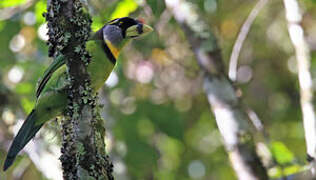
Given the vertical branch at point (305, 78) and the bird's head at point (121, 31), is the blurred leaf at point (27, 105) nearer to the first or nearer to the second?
the bird's head at point (121, 31)

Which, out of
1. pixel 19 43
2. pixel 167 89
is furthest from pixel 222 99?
pixel 19 43

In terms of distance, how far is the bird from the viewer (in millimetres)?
2416

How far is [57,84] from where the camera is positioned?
96.0 inches

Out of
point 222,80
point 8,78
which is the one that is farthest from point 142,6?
point 8,78

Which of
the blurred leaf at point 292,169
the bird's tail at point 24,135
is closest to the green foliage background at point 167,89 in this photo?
the blurred leaf at point 292,169

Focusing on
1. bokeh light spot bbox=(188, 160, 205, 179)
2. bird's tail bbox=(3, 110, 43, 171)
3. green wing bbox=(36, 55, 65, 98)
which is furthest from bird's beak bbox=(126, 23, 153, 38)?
bokeh light spot bbox=(188, 160, 205, 179)

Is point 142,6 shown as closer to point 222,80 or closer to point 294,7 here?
point 222,80

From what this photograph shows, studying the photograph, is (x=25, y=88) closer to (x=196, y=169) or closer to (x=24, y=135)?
(x=24, y=135)

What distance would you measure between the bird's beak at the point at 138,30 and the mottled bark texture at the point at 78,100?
3.38 feet

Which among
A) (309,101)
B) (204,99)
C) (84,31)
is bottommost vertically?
(204,99)

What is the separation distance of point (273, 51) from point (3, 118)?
2642mm

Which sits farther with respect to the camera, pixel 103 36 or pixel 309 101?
pixel 103 36

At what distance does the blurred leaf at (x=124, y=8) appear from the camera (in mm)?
3189

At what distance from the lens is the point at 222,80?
2.78 metres
